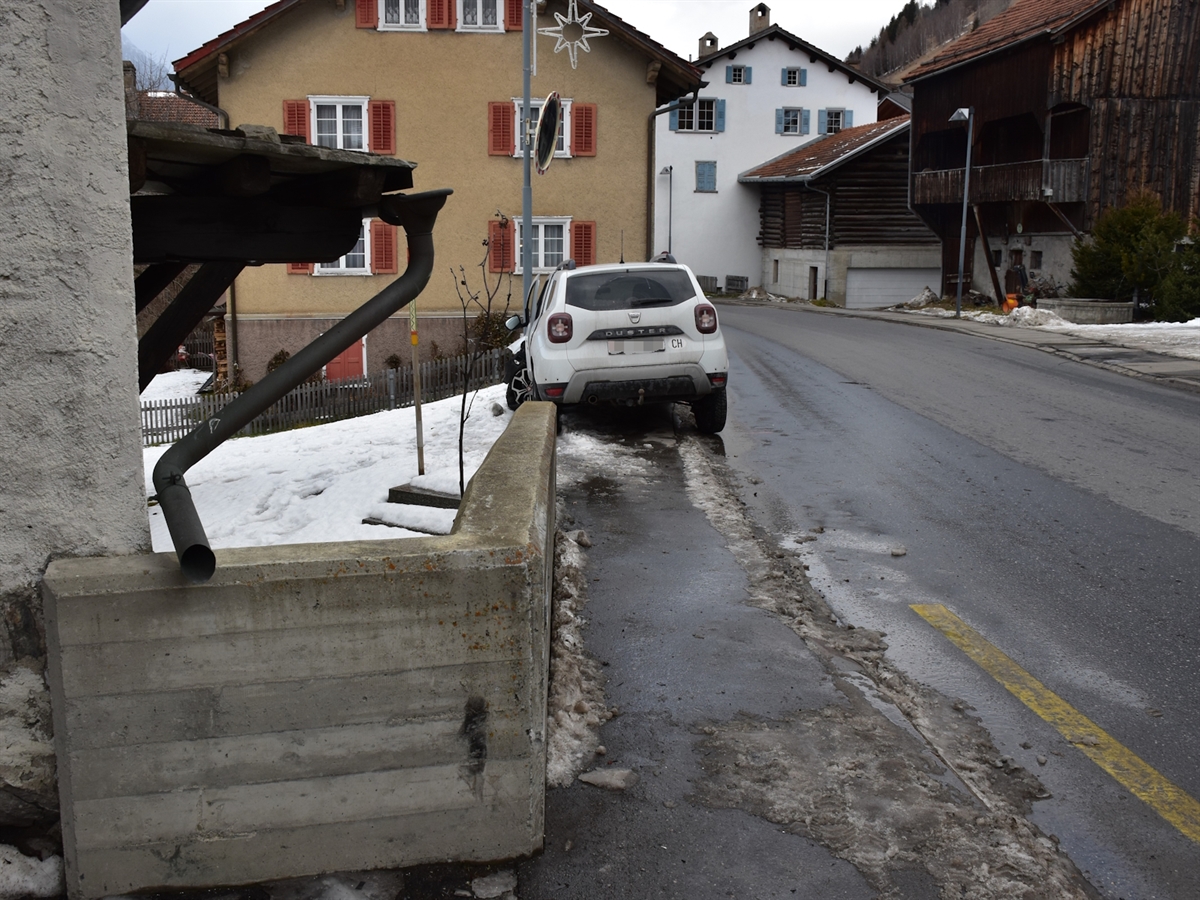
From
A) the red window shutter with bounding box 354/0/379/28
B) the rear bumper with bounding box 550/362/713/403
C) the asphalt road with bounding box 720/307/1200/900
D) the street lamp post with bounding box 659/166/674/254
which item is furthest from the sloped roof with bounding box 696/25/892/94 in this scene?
the rear bumper with bounding box 550/362/713/403

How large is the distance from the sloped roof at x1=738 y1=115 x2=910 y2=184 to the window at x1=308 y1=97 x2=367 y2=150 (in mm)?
21372

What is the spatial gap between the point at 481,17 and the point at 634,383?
21495 millimetres

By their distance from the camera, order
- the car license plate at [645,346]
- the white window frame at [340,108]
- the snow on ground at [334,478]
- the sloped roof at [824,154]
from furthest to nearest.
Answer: the sloped roof at [824,154]
the white window frame at [340,108]
the car license plate at [645,346]
the snow on ground at [334,478]

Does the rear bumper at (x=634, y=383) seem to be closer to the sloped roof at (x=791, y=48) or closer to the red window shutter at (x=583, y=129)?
the red window shutter at (x=583, y=129)

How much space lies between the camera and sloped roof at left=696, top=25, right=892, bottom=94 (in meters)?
54.7

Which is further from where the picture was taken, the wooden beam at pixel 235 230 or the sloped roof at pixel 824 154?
the sloped roof at pixel 824 154

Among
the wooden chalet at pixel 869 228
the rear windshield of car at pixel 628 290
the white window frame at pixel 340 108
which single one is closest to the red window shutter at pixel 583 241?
the white window frame at pixel 340 108

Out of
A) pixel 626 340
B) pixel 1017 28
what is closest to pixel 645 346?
pixel 626 340

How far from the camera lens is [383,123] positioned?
100 ft

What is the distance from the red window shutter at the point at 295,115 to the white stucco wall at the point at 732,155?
26.8m

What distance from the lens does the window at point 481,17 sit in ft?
99.9

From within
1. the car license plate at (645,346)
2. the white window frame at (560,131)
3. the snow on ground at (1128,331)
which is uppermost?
the white window frame at (560,131)

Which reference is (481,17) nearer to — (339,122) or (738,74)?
(339,122)

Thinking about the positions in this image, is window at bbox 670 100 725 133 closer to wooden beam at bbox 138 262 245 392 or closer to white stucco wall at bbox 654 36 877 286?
white stucco wall at bbox 654 36 877 286
